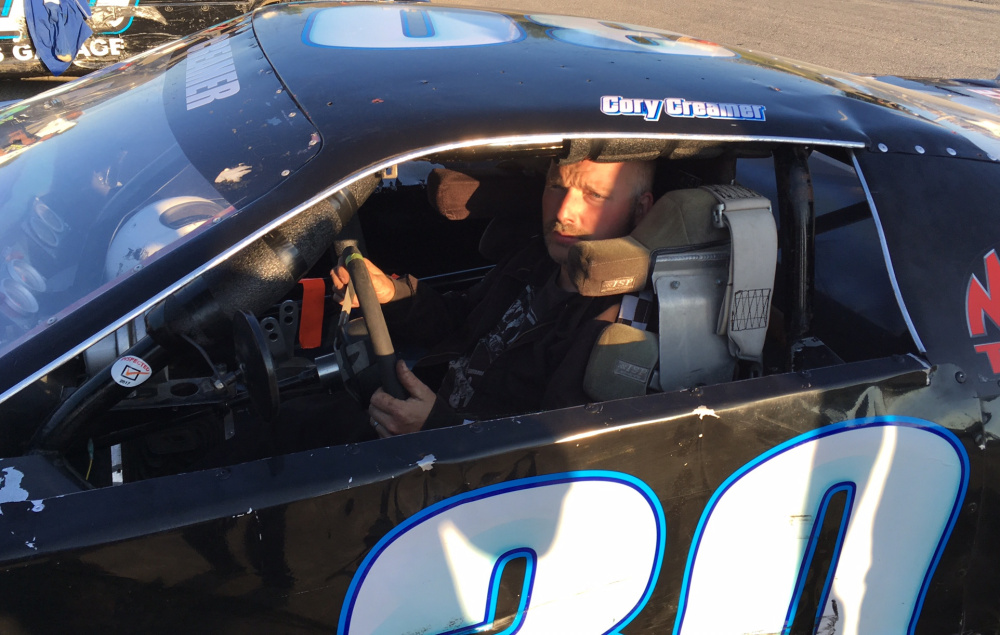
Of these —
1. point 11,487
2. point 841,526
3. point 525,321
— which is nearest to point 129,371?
point 11,487

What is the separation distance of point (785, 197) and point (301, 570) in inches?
46.7

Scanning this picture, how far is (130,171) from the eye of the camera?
55.3 inches

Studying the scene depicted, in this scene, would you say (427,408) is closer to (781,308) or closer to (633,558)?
(633,558)

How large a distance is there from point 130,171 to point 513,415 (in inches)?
34.0

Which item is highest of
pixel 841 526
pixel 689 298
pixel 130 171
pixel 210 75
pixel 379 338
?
pixel 210 75

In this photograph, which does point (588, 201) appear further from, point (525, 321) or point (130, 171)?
point (130, 171)

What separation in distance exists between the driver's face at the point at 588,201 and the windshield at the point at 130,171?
28.9 inches

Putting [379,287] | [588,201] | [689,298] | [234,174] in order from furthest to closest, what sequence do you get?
[379,287] < [588,201] < [689,298] < [234,174]

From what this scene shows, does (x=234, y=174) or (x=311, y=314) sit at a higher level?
(x=234, y=174)

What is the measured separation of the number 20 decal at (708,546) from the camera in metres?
1.21

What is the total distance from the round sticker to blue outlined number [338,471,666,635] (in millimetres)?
529

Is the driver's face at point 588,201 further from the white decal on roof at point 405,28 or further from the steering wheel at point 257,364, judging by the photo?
the steering wheel at point 257,364

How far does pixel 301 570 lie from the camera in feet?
3.72

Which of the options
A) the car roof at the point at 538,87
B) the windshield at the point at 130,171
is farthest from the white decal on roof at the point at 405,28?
the windshield at the point at 130,171
